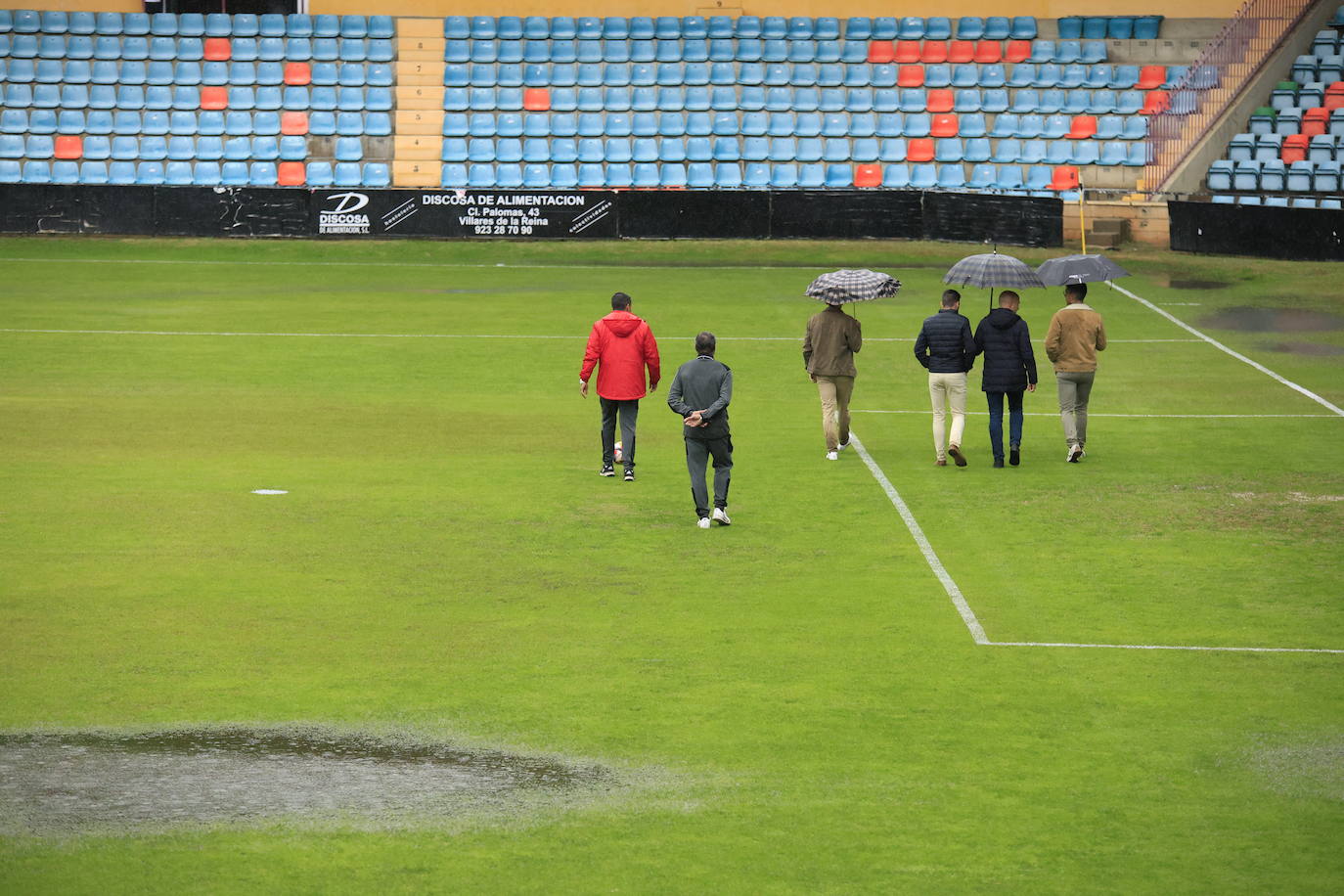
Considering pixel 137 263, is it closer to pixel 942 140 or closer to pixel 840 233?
pixel 840 233

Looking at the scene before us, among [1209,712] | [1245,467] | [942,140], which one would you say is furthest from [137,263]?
[1209,712]

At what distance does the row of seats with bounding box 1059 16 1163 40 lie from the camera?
44344 mm

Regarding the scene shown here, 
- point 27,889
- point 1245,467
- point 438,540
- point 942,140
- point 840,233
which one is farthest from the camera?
point 942,140

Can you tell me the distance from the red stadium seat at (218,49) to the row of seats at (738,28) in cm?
533

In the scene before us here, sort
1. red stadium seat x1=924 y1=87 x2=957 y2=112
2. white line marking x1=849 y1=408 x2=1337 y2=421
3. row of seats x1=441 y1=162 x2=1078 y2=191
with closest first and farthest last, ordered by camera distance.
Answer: white line marking x1=849 y1=408 x2=1337 y2=421 → row of seats x1=441 y1=162 x2=1078 y2=191 → red stadium seat x1=924 y1=87 x2=957 y2=112

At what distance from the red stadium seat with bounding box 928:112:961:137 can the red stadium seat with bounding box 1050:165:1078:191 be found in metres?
2.68

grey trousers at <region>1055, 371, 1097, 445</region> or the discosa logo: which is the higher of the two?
the discosa logo

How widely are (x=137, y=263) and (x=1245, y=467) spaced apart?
2359cm

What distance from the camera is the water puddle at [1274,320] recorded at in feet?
95.1

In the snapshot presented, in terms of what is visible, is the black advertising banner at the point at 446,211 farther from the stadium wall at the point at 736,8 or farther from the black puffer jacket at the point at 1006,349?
the black puffer jacket at the point at 1006,349

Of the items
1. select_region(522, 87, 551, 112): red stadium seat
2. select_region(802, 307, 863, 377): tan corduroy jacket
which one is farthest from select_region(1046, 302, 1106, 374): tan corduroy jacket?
select_region(522, 87, 551, 112): red stadium seat

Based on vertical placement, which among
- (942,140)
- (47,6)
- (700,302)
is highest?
(47,6)

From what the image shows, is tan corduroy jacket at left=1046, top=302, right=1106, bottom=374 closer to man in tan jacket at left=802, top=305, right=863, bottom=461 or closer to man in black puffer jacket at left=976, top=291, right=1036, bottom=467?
man in black puffer jacket at left=976, top=291, right=1036, bottom=467

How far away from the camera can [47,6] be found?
46.4m
